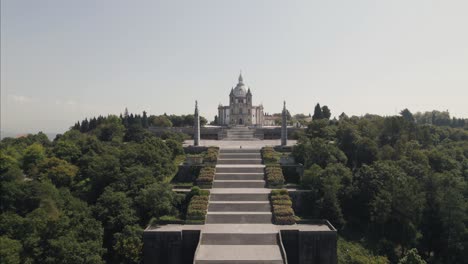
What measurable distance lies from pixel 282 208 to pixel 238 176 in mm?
8039

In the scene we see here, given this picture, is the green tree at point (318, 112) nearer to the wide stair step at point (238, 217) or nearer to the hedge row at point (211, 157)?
the hedge row at point (211, 157)

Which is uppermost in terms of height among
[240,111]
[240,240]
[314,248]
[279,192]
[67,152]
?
[240,111]

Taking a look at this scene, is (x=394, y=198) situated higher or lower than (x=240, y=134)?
lower

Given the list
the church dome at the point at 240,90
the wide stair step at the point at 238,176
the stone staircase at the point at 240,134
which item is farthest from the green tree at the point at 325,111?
the wide stair step at the point at 238,176

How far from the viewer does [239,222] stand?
2519 cm

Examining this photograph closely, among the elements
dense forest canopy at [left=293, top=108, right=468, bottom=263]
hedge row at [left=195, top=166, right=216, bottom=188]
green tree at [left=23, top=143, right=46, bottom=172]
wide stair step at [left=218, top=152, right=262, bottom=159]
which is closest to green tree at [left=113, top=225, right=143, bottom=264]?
hedge row at [left=195, top=166, right=216, bottom=188]

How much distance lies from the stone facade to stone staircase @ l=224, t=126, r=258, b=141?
41.6ft

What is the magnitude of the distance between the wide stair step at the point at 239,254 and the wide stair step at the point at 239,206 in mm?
5011

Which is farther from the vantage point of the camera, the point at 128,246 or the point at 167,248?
the point at 167,248

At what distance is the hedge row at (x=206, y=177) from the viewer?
3088 centimetres

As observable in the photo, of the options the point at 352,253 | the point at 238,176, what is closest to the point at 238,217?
the point at 352,253

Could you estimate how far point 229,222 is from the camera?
25.3 metres

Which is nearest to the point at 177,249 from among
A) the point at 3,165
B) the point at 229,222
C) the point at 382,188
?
the point at 229,222

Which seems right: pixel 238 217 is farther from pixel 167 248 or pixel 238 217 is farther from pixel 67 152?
pixel 67 152
